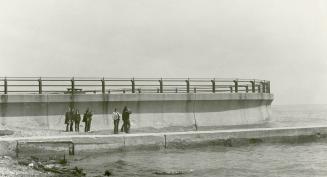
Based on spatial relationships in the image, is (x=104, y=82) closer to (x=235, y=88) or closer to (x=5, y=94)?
(x=5, y=94)

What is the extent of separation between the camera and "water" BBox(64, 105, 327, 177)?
51.0ft

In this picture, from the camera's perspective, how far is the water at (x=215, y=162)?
612 inches

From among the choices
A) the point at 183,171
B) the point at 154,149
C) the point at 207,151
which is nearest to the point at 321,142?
the point at 207,151

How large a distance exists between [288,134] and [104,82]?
8.44m

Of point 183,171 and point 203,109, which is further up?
point 203,109

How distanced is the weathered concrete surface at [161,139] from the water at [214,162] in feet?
1.05

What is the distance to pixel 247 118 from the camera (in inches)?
1201

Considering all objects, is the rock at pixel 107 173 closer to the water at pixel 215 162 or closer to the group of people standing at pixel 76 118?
the water at pixel 215 162

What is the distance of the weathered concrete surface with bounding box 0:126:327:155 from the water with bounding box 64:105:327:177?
34 centimetres

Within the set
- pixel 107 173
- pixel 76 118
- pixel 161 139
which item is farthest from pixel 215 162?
pixel 76 118

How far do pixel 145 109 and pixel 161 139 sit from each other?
6670 millimetres

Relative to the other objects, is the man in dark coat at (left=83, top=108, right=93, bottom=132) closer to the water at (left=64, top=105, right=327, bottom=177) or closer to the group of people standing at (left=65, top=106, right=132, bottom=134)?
the group of people standing at (left=65, top=106, right=132, bottom=134)

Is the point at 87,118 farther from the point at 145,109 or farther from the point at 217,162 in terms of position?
the point at 217,162

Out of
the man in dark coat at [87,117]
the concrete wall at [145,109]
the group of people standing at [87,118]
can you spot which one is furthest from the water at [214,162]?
the concrete wall at [145,109]
